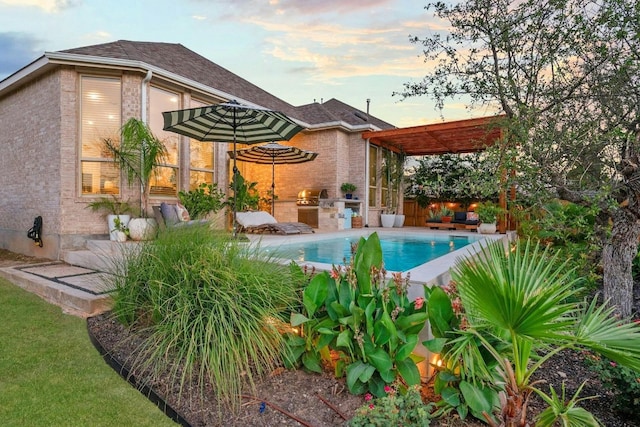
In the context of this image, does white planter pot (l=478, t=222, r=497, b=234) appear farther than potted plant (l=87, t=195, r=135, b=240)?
Yes

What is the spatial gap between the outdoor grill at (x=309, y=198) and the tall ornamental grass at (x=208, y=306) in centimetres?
1003

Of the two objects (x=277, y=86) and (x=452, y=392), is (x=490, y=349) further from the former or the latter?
(x=277, y=86)

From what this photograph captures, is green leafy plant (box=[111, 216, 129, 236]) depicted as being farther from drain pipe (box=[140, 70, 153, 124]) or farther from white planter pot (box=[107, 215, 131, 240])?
drain pipe (box=[140, 70, 153, 124])

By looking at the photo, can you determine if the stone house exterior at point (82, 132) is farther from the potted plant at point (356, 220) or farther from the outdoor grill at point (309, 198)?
the potted plant at point (356, 220)

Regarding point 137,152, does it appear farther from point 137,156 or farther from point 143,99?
point 143,99

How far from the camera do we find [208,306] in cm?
287

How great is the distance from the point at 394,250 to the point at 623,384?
249 inches

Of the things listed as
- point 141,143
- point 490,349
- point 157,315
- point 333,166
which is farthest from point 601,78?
point 333,166

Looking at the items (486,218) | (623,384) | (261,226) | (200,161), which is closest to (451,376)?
(623,384)

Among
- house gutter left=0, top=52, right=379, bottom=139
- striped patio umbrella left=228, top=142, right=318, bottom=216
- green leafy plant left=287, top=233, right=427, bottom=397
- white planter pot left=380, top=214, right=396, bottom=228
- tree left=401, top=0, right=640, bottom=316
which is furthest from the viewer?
white planter pot left=380, top=214, right=396, bottom=228

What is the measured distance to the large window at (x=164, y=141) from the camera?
8.46 meters

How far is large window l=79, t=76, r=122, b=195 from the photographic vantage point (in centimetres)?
764

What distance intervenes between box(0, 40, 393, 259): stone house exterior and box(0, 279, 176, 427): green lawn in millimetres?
4168

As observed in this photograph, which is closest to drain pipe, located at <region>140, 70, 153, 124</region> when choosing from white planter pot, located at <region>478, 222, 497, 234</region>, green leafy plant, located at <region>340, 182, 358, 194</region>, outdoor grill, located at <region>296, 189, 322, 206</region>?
Answer: outdoor grill, located at <region>296, 189, 322, 206</region>
